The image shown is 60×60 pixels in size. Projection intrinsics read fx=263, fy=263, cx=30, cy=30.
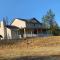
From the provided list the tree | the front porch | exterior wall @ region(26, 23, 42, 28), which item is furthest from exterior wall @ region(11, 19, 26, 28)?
the tree

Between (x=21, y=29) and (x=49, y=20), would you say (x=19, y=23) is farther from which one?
(x=49, y=20)

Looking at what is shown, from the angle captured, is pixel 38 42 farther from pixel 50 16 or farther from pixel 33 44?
pixel 50 16

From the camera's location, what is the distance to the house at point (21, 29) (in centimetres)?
8012

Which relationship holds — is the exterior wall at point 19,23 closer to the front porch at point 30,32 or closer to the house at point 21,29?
the house at point 21,29

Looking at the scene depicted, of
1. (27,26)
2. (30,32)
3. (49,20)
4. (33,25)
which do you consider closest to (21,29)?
(30,32)

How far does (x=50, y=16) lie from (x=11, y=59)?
75262 millimetres

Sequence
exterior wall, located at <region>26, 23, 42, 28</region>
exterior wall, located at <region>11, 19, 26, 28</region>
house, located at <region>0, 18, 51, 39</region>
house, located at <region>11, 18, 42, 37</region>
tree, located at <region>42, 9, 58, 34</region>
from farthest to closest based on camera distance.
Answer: tree, located at <region>42, 9, 58, 34</region> → exterior wall, located at <region>26, 23, 42, 28</region> → exterior wall, located at <region>11, 19, 26, 28</region> → house, located at <region>11, 18, 42, 37</region> → house, located at <region>0, 18, 51, 39</region>

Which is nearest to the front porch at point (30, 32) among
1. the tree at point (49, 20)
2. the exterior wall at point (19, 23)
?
the exterior wall at point (19, 23)

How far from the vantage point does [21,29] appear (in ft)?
283

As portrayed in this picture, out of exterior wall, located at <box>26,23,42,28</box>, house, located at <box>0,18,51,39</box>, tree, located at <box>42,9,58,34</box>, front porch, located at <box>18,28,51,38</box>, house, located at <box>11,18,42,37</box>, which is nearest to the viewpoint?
→ house, located at <box>0,18,51,39</box>

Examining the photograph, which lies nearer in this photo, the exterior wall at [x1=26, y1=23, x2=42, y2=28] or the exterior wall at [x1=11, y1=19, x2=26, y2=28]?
the exterior wall at [x1=11, y1=19, x2=26, y2=28]

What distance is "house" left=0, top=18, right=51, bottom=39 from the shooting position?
→ 8012cm

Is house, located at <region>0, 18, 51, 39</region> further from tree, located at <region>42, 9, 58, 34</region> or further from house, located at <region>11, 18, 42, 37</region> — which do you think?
tree, located at <region>42, 9, 58, 34</region>

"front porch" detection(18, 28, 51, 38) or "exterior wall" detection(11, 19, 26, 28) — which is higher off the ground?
"exterior wall" detection(11, 19, 26, 28)
